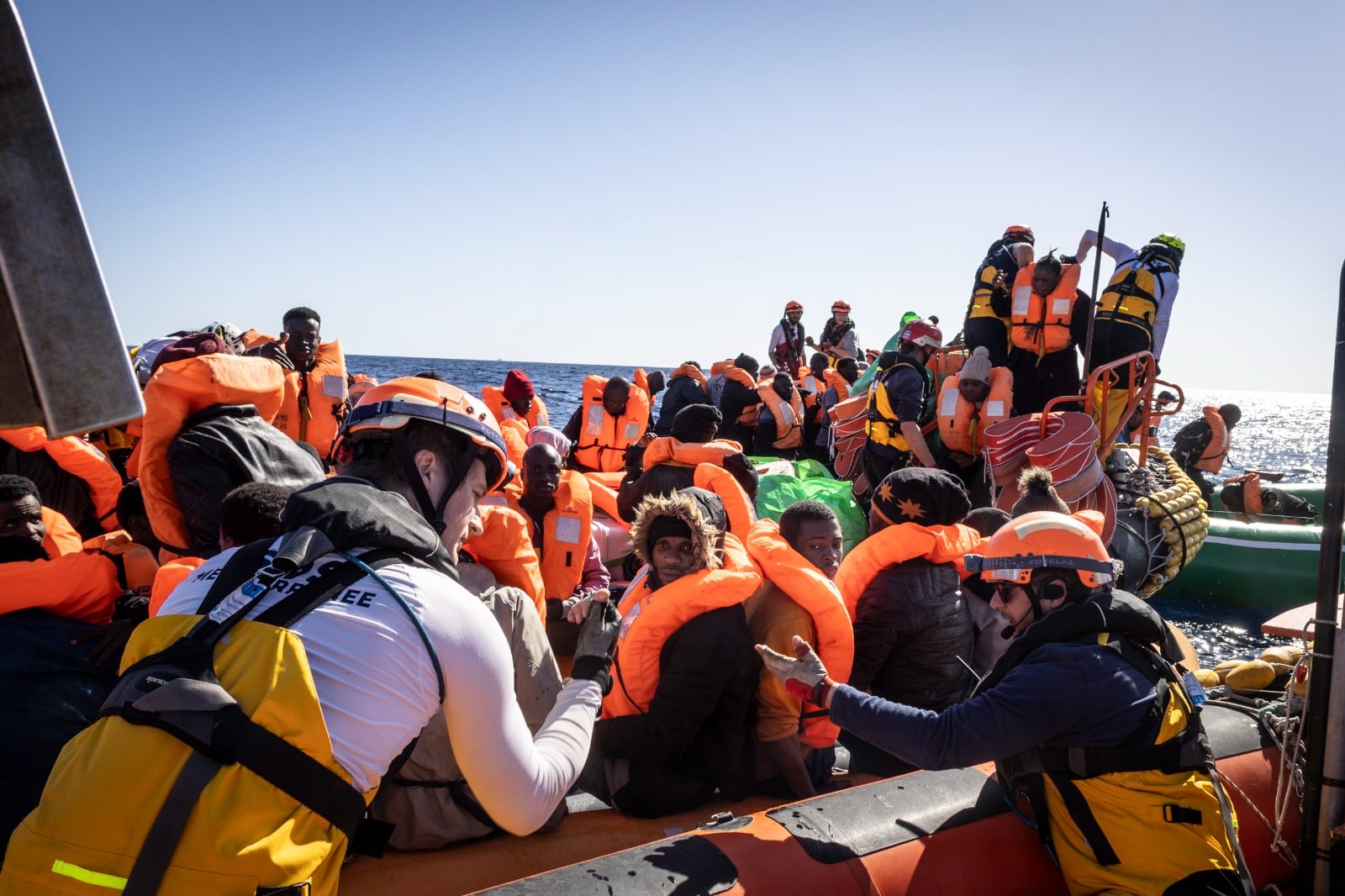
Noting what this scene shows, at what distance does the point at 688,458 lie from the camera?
16.7ft

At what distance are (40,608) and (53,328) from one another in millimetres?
2350

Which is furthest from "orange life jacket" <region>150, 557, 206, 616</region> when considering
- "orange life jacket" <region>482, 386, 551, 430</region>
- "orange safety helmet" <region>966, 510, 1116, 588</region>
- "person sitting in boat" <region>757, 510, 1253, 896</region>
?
"orange life jacket" <region>482, 386, 551, 430</region>

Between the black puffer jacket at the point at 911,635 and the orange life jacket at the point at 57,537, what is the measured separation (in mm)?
3283

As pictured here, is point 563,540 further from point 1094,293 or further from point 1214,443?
point 1214,443

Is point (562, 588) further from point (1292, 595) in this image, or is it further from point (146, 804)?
point (1292, 595)

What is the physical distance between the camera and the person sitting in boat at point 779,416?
32.6 feet

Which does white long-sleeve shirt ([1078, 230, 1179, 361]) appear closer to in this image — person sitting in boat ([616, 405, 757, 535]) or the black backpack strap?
person sitting in boat ([616, 405, 757, 535])

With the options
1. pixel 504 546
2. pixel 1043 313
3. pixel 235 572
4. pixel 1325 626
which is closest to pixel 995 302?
pixel 1043 313

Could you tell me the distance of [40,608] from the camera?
2.49 meters

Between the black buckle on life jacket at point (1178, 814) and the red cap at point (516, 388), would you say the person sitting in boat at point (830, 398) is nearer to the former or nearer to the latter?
the red cap at point (516, 388)

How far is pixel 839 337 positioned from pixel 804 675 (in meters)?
11.3

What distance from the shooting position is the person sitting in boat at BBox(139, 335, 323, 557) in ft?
9.82

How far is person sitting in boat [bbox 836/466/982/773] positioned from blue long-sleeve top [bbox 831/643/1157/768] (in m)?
1.03

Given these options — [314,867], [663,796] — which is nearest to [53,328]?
[314,867]
